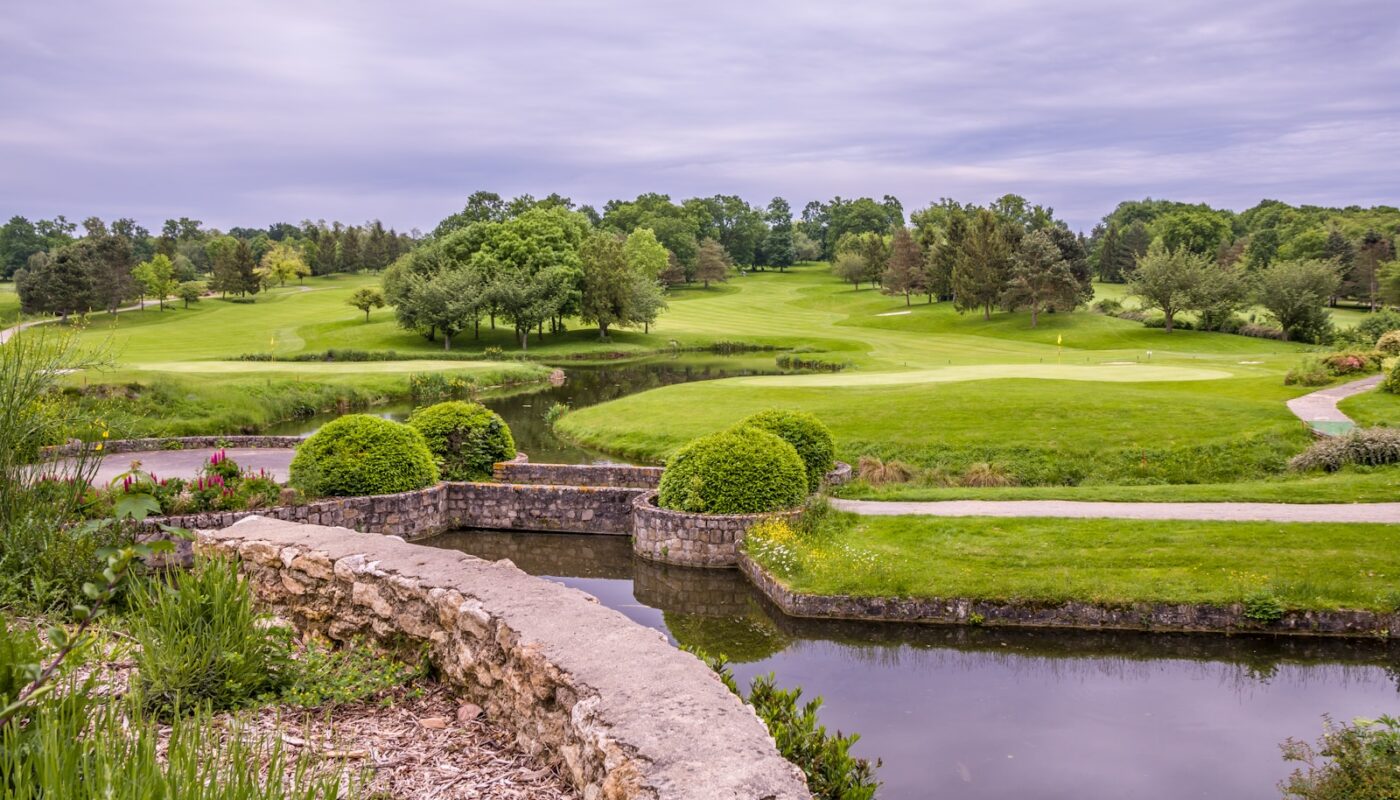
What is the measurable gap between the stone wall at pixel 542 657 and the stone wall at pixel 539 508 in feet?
30.4

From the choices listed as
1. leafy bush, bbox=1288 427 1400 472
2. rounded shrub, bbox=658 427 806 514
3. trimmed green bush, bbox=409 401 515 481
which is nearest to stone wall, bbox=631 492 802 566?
rounded shrub, bbox=658 427 806 514

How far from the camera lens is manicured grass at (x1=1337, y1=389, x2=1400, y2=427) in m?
22.0

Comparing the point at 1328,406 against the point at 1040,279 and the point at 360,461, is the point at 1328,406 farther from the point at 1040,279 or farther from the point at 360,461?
the point at 1040,279

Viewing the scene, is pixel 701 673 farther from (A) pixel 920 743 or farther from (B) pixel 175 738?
(A) pixel 920 743

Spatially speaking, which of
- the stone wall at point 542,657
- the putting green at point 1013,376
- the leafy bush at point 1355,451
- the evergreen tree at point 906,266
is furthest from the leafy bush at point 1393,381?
the evergreen tree at point 906,266

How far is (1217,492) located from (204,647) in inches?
690

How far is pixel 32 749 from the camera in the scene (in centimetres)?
389

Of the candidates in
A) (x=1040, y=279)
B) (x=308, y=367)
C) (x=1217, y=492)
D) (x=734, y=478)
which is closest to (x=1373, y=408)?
(x=1217, y=492)

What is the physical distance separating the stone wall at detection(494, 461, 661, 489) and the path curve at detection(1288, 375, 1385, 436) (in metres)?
15.5

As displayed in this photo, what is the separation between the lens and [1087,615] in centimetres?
1287

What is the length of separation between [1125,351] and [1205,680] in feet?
151

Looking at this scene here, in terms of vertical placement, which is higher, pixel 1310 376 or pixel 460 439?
pixel 1310 376

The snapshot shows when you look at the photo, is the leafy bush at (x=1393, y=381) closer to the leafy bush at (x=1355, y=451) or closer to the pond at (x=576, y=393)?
the leafy bush at (x=1355, y=451)

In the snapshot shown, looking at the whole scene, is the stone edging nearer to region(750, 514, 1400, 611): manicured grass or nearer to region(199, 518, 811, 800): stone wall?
region(750, 514, 1400, 611): manicured grass
